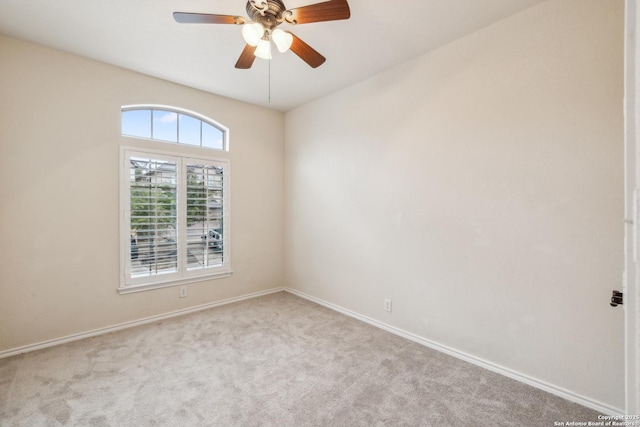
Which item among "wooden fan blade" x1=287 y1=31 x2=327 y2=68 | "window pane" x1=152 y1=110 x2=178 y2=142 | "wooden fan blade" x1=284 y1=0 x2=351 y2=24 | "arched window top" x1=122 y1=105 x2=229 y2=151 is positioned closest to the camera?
"wooden fan blade" x1=284 y1=0 x2=351 y2=24

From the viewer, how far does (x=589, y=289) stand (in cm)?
185

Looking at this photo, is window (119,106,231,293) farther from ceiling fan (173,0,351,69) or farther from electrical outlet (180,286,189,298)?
ceiling fan (173,0,351,69)

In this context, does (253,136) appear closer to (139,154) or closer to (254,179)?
(254,179)

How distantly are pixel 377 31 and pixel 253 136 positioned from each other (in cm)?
225

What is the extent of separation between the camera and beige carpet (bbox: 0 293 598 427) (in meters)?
1.75

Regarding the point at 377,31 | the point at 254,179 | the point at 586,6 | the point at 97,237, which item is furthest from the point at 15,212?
the point at 586,6

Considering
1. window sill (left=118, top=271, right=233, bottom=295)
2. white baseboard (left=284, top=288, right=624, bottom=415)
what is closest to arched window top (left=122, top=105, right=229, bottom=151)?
window sill (left=118, top=271, right=233, bottom=295)

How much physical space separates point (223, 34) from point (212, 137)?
155 centimetres

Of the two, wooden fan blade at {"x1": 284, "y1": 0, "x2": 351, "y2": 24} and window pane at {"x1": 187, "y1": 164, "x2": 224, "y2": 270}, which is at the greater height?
wooden fan blade at {"x1": 284, "y1": 0, "x2": 351, "y2": 24}

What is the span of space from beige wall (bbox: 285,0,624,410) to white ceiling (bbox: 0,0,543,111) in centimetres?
24

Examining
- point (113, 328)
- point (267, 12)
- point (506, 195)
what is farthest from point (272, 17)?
point (113, 328)

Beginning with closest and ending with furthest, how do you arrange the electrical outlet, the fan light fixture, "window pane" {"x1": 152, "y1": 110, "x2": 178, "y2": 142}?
the fan light fixture, "window pane" {"x1": 152, "y1": 110, "x2": 178, "y2": 142}, the electrical outlet

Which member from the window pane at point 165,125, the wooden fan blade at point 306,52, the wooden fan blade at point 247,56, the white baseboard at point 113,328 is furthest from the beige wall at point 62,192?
the wooden fan blade at point 306,52

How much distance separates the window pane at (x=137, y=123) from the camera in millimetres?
3066
